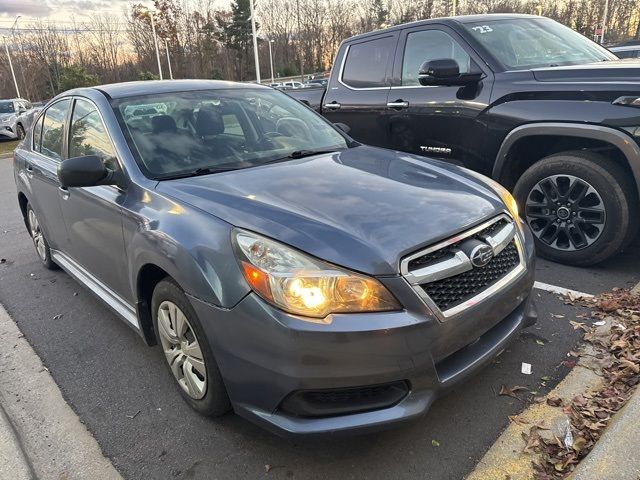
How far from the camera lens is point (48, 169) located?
4051 mm

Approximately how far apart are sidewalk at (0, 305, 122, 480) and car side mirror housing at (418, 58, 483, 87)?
379 centimetres

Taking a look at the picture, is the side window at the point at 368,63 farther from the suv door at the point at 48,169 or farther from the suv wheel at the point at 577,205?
the suv door at the point at 48,169

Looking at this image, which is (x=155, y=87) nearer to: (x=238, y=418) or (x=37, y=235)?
(x=238, y=418)

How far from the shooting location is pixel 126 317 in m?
3.12

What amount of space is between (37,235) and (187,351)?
3.35 metres

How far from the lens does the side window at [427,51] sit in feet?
15.7

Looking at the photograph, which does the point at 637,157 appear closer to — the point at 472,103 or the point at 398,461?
the point at 472,103

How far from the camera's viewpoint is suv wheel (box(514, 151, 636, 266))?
3.87 metres

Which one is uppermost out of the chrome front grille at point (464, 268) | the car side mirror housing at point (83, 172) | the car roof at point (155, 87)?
the car roof at point (155, 87)

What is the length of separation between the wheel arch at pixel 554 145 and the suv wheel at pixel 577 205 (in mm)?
132

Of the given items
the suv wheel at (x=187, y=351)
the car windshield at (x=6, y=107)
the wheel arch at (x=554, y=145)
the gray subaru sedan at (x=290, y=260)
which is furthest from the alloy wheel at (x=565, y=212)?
the car windshield at (x=6, y=107)

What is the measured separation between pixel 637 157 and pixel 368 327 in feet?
9.01

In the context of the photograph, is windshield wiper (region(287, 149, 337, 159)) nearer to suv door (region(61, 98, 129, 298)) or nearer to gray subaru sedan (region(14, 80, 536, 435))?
gray subaru sedan (region(14, 80, 536, 435))

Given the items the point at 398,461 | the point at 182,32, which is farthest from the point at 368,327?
the point at 182,32
